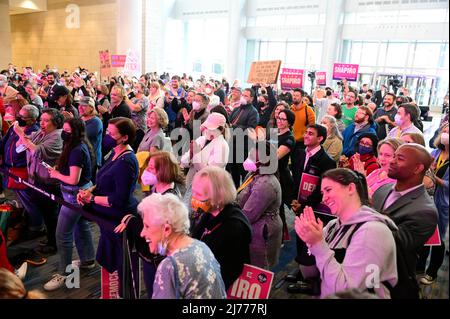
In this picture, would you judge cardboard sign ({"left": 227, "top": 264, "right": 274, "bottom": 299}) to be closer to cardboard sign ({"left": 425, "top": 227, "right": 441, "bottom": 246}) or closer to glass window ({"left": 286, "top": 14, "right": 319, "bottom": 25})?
cardboard sign ({"left": 425, "top": 227, "right": 441, "bottom": 246})

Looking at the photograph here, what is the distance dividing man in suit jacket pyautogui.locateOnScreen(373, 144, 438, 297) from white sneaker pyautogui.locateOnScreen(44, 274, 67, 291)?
2911 millimetres

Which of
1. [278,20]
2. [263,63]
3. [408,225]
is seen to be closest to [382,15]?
[278,20]

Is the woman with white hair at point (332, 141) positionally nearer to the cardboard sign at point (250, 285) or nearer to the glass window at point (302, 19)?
the cardboard sign at point (250, 285)

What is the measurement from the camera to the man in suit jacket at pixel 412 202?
2.18 m

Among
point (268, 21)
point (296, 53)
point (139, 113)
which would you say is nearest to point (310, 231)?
point (139, 113)

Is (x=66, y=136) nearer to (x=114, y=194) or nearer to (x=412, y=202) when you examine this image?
(x=114, y=194)

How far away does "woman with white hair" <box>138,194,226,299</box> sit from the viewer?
5.61 feet

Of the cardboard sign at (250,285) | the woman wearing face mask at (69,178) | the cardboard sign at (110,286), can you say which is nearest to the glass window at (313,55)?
the woman wearing face mask at (69,178)

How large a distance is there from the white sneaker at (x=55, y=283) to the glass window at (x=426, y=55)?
757 inches

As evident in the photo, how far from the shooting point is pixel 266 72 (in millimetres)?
7242

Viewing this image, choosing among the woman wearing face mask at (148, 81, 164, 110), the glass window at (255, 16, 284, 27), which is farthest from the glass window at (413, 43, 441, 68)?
the woman wearing face mask at (148, 81, 164, 110)

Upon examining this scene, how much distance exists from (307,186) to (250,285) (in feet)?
5.04

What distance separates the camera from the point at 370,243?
Result: 1.73 metres
